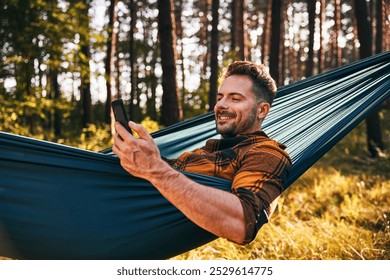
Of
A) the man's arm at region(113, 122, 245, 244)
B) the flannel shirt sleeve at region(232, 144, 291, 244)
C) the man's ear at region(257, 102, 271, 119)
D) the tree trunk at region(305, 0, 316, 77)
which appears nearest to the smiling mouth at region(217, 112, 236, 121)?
the man's ear at region(257, 102, 271, 119)

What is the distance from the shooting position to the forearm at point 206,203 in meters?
1.01

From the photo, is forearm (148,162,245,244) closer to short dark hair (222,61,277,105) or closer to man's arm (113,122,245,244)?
man's arm (113,122,245,244)

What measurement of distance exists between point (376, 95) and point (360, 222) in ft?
5.07

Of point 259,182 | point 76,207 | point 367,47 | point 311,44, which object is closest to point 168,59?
point 367,47

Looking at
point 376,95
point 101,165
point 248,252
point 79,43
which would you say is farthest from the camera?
point 79,43

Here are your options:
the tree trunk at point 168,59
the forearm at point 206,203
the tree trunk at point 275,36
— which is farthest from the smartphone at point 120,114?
the tree trunk at point 275,36

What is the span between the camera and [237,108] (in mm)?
1486

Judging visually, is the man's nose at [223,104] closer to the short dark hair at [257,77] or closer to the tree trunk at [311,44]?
the short dark hair at [257,77]

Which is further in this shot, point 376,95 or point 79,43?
point 79,43

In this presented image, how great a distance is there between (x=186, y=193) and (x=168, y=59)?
413cm

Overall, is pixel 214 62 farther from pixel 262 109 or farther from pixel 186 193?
pixel 186 193

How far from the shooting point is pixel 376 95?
2.02m

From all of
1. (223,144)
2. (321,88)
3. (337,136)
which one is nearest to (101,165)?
(223,144)

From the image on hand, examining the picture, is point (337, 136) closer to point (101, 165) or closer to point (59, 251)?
point (101, 165)
